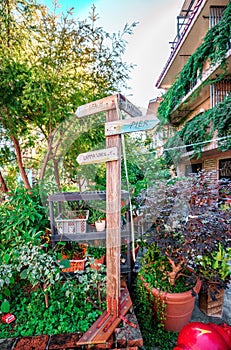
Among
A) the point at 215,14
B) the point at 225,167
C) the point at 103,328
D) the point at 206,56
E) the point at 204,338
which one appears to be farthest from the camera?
the point at 225,167

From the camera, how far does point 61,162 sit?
154 centimetres

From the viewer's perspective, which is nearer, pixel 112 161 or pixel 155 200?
pixel 112 161

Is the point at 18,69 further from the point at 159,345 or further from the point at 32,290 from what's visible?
the point at 159,345

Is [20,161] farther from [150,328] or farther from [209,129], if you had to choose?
[209,129]

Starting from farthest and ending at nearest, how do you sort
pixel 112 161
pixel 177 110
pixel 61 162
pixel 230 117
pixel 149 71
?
1. pixel 177 110
2. pixel 230 117
3. pixel 149 71
4. pixel 61 162
5. pixel 112 161

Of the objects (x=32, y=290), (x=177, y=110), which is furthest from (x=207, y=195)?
(x=177, y=110)

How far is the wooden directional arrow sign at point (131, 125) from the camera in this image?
1.16m

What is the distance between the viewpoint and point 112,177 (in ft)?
4.10

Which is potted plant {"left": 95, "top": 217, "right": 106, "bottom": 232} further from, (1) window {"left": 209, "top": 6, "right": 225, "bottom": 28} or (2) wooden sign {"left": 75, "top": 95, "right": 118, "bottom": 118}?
(1) window {"left": 209, "top": 6, "right": 225, "bottom": 28}

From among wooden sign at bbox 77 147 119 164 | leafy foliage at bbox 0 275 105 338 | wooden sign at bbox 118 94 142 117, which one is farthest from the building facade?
leafy foliage at bbox 0 275 105 338

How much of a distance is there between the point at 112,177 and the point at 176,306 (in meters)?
1.05

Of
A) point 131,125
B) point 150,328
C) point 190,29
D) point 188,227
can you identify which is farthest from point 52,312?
point 190,29

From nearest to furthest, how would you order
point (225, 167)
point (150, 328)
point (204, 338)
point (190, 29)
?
point (204, 338)
point (150, 328)
point (225, 167)
point (190, 29)

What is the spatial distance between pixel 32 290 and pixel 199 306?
143cm
